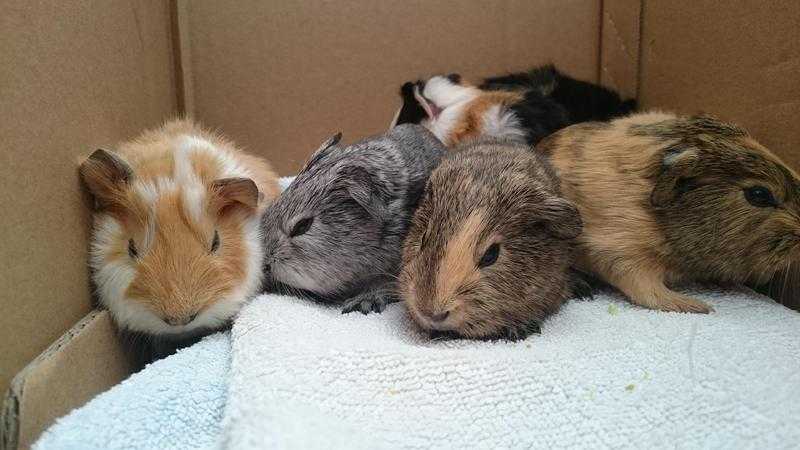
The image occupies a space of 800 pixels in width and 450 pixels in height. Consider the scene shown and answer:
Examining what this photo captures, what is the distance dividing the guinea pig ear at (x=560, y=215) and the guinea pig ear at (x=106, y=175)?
1044 millimetres

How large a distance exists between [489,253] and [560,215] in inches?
8.1

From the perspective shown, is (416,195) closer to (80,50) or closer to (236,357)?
(236,357)

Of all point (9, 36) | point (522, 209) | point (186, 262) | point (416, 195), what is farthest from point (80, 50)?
point (522, 209)

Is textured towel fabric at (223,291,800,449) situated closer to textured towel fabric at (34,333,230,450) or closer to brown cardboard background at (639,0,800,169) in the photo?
textured towel fabric at (34,333,230,450)

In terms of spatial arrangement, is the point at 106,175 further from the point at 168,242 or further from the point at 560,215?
the point at 560,215


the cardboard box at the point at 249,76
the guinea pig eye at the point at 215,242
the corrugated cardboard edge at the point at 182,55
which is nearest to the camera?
the cardboard box at the point at 249,76

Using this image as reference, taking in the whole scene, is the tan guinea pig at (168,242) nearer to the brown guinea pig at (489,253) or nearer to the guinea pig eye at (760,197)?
the brown guinea pig at (489,253)

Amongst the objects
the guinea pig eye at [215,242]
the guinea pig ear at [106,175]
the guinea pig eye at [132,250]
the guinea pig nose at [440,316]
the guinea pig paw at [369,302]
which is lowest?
the guinea pig paw at [369,302]

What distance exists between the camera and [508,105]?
7.58 ft

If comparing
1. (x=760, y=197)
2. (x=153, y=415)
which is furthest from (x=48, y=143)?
(x=760, y=197)

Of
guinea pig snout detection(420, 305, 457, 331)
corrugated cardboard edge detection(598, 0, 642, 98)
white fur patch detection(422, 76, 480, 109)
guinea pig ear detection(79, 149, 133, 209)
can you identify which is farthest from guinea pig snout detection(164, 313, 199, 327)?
corrugated cardboard edge detection(598, 0, 642, 98)

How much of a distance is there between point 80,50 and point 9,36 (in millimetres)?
334

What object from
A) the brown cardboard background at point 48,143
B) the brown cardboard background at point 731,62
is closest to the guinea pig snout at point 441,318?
the brown cardboard background at point 48,143

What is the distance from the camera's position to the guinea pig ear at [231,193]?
1579 mm
